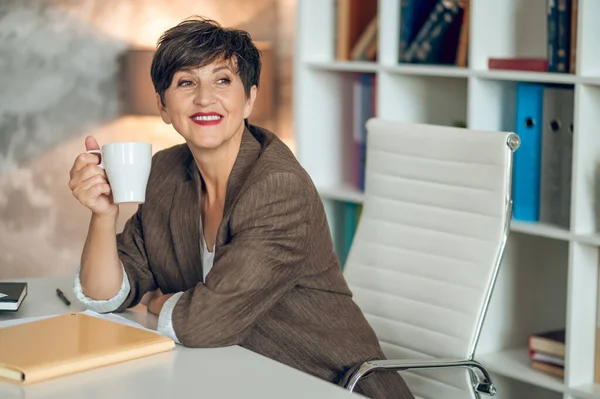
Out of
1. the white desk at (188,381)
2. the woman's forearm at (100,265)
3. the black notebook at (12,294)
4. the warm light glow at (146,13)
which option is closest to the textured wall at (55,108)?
the warm light glow at (146,13)

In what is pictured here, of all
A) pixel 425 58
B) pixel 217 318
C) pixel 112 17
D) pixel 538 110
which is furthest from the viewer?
pixel 112 17

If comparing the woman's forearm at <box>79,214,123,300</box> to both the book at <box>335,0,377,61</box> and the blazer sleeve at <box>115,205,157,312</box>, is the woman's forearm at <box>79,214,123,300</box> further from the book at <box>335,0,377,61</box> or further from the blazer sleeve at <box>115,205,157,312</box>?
the book at <box>335,0,377,61</box>

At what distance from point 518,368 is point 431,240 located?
65 centimetres

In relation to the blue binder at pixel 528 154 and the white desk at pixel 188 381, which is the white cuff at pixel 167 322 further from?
the blue binder at pixel 528 154

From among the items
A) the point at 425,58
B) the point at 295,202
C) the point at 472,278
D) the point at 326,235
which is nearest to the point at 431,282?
the point at 472,278

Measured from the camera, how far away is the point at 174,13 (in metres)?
4.14

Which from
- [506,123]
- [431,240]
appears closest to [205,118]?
[431,240]

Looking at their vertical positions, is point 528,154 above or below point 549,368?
above

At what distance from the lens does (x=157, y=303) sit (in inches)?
74.5

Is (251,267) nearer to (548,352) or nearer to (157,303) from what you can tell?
(157,303)

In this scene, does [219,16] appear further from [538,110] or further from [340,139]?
[538,110]

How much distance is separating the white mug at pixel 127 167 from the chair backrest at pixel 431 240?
73 centimetres

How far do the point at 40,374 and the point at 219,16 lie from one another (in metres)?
3.04

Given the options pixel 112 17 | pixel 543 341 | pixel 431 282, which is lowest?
pixel 543 341
